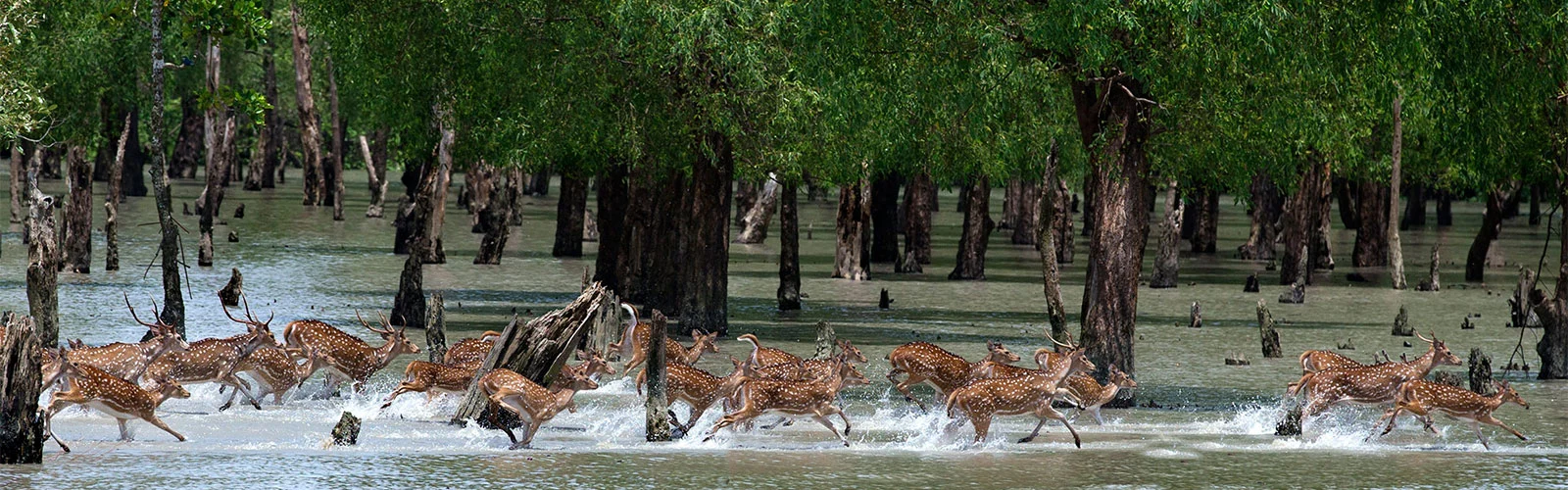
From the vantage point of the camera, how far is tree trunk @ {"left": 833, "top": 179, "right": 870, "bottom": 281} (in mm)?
40438

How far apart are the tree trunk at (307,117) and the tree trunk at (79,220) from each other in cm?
2134

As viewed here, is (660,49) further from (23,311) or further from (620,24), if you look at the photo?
(23,311)

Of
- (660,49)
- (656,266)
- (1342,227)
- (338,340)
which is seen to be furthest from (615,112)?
(1342,227)

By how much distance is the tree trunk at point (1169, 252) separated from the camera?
41562 millimetres

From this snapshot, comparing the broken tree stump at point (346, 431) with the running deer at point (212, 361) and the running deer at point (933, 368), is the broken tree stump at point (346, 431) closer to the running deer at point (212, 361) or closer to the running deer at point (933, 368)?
the running deer at point (212, 361)

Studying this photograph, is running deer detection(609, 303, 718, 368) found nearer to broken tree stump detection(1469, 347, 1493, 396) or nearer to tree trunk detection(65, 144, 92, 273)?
broken tree stump detection(1469, 347, 1493, 396)

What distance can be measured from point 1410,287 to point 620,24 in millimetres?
23247

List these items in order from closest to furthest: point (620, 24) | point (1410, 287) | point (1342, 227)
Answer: point (620, 24)
point (1410, 287)
point (1342, 227)

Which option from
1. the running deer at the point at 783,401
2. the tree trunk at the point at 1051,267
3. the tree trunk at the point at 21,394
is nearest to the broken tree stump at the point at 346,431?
the tree trunk at the point at 21,394

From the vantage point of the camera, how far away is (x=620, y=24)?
24875 millimetres

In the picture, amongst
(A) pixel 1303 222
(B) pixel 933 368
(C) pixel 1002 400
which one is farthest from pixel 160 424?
(A) pixel 1303 222

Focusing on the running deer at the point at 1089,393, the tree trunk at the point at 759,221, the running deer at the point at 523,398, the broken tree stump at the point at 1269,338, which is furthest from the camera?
the tree trunk at the point at 759,221

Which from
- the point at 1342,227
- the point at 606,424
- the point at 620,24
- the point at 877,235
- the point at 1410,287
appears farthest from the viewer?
the point at 1342,227

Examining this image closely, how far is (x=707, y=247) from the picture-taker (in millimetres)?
28188
